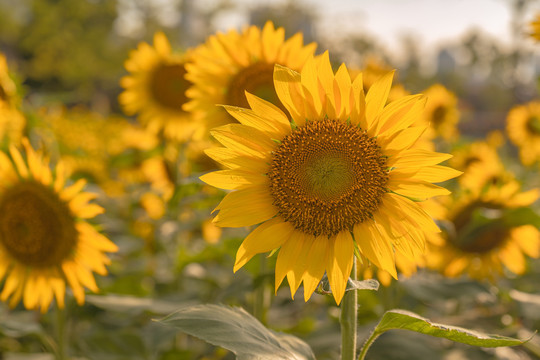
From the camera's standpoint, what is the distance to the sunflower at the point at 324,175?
124 centimetres

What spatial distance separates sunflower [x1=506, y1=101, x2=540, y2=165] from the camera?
4.82 metres

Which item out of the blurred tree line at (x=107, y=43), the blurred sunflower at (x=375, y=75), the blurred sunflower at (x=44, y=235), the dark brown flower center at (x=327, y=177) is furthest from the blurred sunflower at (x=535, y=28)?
the blurred tree line at (x=107, y=43)

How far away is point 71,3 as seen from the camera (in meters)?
23.1

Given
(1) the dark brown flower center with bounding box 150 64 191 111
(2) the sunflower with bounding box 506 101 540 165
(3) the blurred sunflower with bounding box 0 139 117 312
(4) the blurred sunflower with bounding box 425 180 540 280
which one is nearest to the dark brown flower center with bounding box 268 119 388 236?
(3) the blurred sunflower with bounding box 0 139 117 312

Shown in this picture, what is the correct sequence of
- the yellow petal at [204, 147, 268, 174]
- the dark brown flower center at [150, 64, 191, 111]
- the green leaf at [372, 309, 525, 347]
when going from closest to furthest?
the green leaf at [372, 309, 525, 347]
the yellow petal at [204, 147, 268, 174]
the dark brown flower center at [150, 64, 191, 111]

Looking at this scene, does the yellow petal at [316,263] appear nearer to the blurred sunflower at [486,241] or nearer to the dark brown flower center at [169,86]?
the blurred sunflower at [486,241]

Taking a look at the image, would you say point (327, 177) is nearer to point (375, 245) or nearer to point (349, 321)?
point (375, 245)

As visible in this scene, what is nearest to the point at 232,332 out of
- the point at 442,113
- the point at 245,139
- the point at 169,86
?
the point at 245,139

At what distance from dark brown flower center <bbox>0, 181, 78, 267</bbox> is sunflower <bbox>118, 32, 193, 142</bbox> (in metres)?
1.23

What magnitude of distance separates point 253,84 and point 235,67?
0.12 m

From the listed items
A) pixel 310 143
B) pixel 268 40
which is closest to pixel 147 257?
pixel 268 40

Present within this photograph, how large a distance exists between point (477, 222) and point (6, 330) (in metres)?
1.83

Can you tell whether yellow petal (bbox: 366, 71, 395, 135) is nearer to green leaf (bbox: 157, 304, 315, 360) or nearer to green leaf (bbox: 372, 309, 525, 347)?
green leaf (bbox: 372, 309, 525, 347)

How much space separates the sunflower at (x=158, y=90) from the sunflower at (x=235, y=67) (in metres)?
1.13
